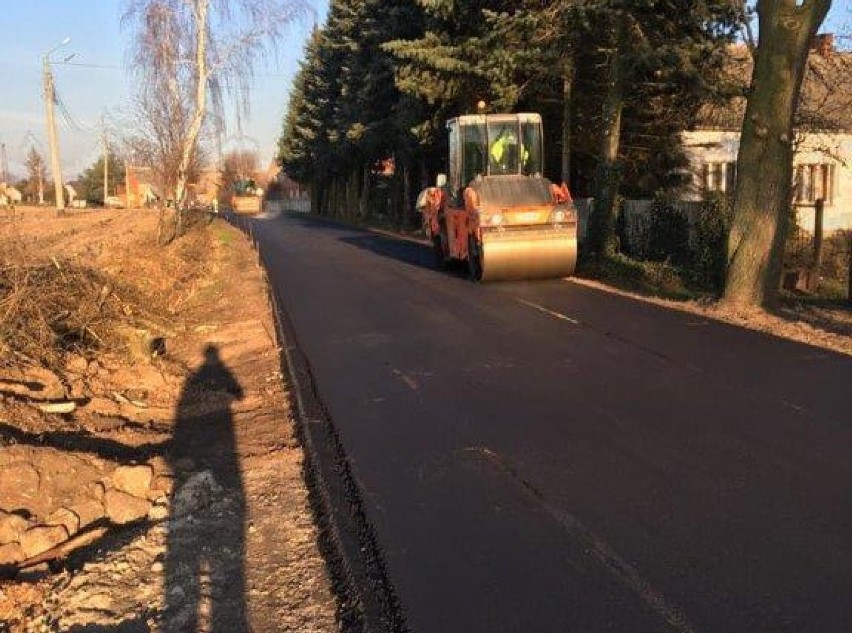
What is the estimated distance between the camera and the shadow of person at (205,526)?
4316 mm

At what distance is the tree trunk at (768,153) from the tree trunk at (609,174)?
695 centimetres

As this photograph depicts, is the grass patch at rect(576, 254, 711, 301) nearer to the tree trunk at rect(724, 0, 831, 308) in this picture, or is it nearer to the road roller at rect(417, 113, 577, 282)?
the road roller at rect(417, 113, 577, 282)

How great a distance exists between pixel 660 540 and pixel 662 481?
→ 966 mm

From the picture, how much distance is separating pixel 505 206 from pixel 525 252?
94 centimetres

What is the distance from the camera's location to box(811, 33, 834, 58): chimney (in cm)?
2013

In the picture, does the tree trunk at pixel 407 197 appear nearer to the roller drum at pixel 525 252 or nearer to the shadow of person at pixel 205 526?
the roller drum at pixel 525 252

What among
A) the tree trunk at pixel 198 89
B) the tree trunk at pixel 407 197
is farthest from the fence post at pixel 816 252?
the tree trunk at pixel 407 197

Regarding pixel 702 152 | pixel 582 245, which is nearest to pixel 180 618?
pixel 582 245

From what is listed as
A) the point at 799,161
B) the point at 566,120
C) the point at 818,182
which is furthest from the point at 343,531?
the point at 818,182

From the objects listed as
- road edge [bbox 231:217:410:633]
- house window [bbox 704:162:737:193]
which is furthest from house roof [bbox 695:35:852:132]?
road edge [bbox 231:217:410:633]

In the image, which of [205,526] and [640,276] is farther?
[640,276]

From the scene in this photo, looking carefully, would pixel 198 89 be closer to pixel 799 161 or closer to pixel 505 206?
pixel 505 206

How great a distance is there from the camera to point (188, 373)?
1031 centimetres

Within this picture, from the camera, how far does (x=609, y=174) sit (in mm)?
20359
